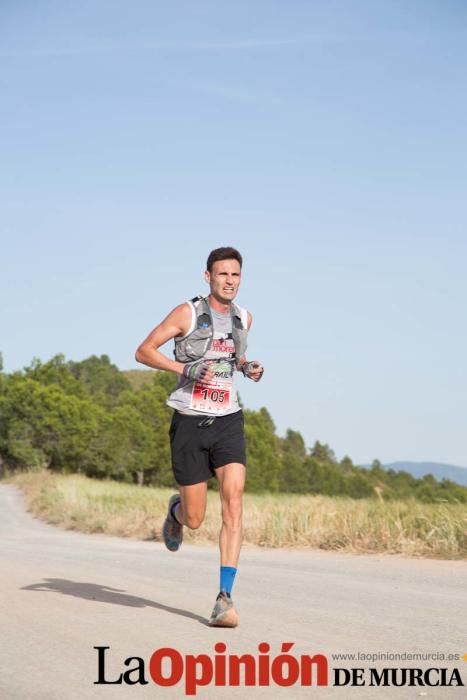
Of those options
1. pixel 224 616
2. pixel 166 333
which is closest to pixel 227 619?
pixel 224 616

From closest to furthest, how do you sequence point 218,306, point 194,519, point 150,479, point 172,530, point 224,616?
1. point 224,616
2. point 218,306
3. point 194,519
4. point 172,530
5. point 150,479

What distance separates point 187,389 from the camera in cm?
739

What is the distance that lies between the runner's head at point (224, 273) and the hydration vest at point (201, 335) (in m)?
0.11

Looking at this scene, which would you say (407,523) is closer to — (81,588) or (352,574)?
(352,574)

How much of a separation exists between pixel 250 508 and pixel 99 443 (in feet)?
196

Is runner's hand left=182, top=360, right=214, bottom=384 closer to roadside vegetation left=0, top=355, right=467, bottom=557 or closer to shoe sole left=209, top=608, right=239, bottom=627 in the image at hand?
shoe sole left=209, top=608, right=239, bottom=627

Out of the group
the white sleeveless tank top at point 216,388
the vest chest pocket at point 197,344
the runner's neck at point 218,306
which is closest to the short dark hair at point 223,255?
the runner's neck at point 218,306

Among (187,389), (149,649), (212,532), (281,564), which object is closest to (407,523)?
(281,564)

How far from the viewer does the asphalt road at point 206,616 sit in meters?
5.30

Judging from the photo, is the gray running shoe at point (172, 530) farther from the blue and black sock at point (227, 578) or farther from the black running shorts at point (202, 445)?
the blue and black sock at point (227, 578)

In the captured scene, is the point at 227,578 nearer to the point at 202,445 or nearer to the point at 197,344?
the point at 202,445

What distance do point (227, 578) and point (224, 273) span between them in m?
2.02

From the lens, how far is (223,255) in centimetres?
750

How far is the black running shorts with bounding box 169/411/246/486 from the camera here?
7.38m
